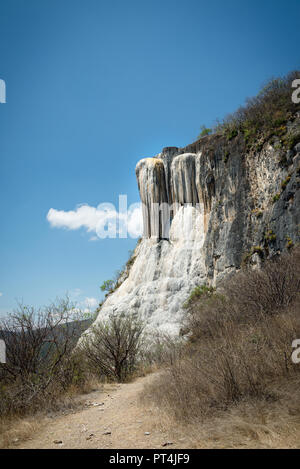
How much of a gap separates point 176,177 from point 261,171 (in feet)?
26.8

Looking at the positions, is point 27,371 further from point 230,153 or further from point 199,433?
point 230,153

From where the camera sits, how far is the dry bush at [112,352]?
11.9 m

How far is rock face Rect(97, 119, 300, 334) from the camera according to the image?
14922 millimetres

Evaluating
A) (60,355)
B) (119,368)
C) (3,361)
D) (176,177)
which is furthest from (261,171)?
(3,361)

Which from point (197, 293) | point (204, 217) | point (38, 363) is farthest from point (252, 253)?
point (38, 363)

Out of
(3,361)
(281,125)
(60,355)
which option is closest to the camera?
(3,361)

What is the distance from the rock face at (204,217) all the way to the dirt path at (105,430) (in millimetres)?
10500

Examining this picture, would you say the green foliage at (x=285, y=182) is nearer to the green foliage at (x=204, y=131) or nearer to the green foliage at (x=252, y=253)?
the green foliage at (x=252, y=253)

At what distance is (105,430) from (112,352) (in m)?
7.10

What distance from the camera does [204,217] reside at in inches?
836

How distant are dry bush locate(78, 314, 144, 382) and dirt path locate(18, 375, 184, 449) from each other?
491cm

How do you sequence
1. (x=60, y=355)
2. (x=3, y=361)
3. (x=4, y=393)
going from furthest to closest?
(x=60, y=355) → (x=3, y=361) → (x=4, y=393)

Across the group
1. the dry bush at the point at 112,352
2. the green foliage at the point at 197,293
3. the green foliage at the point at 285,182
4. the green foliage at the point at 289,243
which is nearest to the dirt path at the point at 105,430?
the dry bush at the point at 112,352
